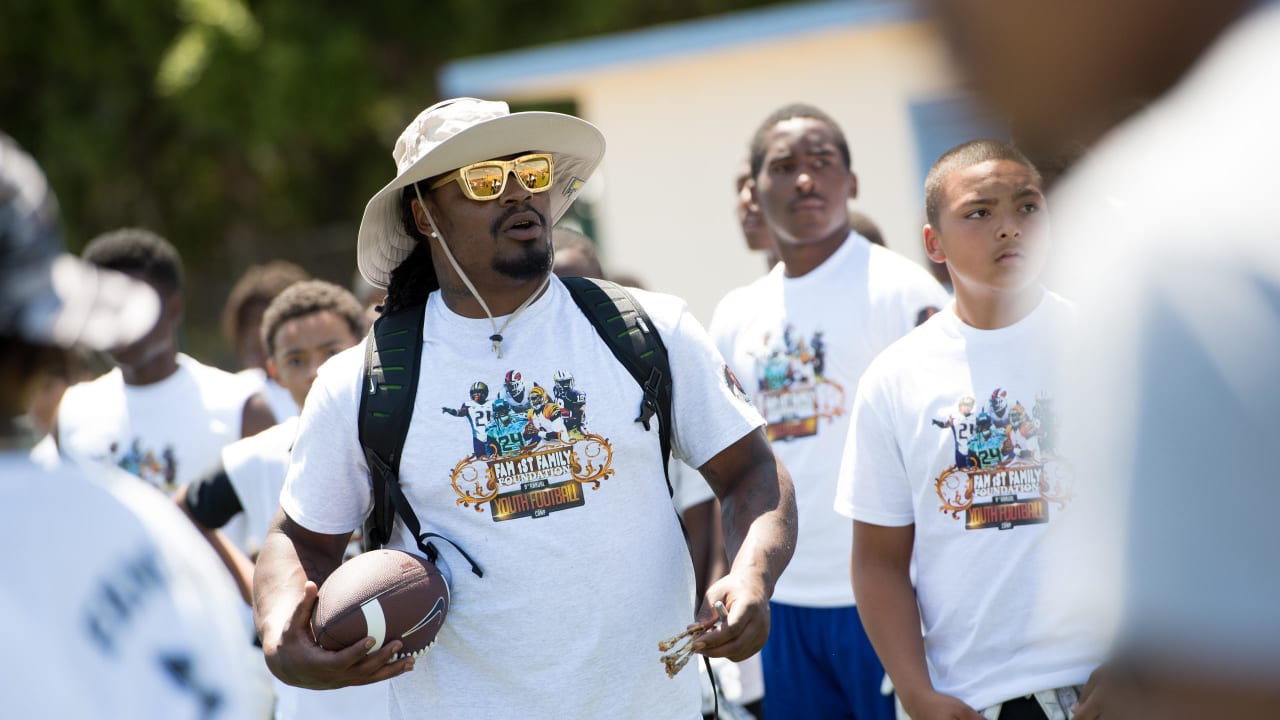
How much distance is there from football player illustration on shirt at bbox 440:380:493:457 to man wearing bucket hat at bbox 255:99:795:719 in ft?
0.04

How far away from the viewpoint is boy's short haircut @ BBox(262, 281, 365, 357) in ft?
19.4

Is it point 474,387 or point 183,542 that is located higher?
point 474,387

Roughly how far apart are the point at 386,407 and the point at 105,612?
1.87 metres

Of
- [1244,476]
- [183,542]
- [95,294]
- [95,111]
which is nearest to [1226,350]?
[1244,476]

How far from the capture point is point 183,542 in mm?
1973

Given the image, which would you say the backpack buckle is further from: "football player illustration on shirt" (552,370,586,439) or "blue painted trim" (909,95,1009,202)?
"blue painted trim" (909,95,1009,202)

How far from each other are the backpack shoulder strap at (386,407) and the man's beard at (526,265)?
303mm

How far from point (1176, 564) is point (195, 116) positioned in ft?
70.2

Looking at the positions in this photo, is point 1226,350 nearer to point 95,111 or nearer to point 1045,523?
point 1045,523

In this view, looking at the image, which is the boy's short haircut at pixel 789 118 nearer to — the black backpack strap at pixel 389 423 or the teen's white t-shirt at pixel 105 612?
the black backpack strap at pixel 389 423

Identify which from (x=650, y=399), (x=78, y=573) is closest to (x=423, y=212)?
(x=650, y=399)

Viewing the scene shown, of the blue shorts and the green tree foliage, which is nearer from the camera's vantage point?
the blue shorts

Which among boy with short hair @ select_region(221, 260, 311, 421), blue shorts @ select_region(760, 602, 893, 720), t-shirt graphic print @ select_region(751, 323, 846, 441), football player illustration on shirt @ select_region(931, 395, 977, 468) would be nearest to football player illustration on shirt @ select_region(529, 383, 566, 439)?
football player illustration on shirt @ select_region(931, 395, 977, 468)

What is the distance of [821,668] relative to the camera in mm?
5375
